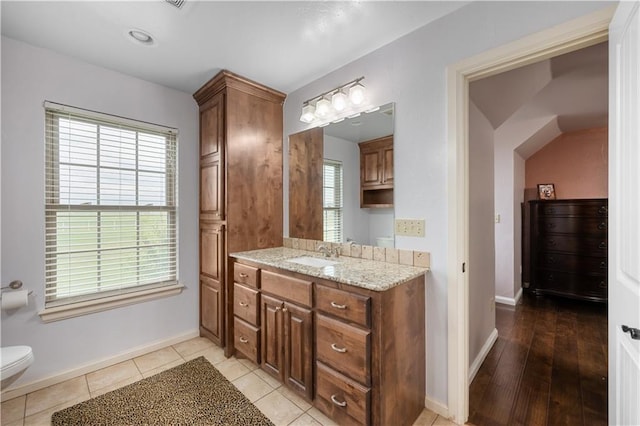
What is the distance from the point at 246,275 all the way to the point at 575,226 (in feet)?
13.7

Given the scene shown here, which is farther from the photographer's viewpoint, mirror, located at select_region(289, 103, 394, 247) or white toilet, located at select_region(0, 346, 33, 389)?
mirror, located at select_region(289, 103, 394, 247)

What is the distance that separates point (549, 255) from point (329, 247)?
341 centimetres

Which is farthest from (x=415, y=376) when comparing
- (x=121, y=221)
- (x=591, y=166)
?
(x=591, y=166)

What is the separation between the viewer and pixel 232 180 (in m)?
2.39

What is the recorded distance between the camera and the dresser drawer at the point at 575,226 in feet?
11.3

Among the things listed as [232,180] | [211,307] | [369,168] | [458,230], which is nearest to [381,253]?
[458,230]

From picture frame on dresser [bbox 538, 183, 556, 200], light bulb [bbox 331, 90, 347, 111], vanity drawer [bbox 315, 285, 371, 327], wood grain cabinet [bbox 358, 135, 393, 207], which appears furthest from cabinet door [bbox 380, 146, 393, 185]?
picture frame on dresser [bbox 538, 183, 556, 200]

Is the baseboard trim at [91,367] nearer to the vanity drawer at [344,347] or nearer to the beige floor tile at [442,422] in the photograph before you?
the vanity drawer at [344,347]

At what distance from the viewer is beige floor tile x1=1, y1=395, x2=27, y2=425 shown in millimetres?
1700

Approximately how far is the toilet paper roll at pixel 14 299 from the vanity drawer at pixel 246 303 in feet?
4.45

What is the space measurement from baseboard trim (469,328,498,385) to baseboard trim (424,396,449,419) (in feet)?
1.65

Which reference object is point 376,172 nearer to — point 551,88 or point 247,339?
point 247,339

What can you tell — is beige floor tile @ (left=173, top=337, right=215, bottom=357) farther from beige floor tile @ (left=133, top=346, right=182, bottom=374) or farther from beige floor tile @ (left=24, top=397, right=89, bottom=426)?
beige floor tile @ (left=24, top=397, right=89, bottom=426)

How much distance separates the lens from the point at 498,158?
372 cm
